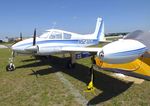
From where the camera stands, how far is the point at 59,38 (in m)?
11.9

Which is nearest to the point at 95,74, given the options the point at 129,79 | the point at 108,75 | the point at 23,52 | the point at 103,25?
the point at 108,75

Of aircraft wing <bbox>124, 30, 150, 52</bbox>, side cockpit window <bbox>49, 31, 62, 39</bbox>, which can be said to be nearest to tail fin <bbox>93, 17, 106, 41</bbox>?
side cockpit window <bbox>49, 31, 62, 39</bbox>

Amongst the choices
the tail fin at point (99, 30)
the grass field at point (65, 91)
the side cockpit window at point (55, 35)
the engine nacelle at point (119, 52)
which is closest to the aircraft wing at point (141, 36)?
the engine nacelle at point (119, 52)

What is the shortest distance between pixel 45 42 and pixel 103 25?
8647mm

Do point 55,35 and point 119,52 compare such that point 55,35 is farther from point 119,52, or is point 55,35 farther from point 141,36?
point 119,52

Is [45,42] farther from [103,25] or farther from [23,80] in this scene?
[103,25]

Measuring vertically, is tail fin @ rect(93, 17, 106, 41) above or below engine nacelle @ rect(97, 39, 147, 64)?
above

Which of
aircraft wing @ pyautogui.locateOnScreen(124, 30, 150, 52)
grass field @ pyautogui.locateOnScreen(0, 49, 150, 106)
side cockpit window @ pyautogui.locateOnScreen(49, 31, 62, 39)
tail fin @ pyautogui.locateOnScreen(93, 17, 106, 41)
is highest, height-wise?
tail fin @ pyautogui.locateOnScreen(93, 17, 106, 41)

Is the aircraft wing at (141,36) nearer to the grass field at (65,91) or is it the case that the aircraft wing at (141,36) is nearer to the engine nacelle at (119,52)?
the engine nacelle at (119,52)

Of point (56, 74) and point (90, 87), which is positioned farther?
point (56, 74)

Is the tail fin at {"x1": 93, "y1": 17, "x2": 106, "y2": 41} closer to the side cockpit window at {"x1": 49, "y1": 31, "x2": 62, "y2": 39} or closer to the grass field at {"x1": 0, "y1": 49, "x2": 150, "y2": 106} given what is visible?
the side cockpit window at {"x1": 49, "y1": 31, "x2": 62, "y2": 39}

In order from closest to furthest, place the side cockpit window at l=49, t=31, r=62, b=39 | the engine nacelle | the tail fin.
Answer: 1. the engine nacelle
2. the side cockpit window at l=49, t=31, r=62, b=39
3. the tail fin

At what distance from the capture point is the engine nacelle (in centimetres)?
522

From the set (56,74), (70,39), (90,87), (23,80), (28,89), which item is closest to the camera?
(90,87)
